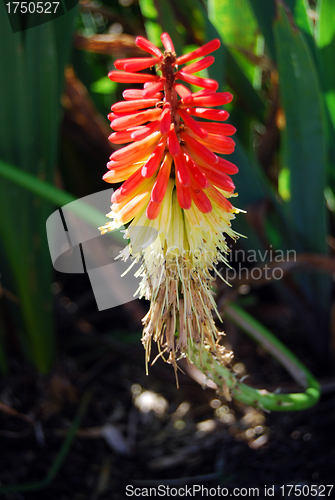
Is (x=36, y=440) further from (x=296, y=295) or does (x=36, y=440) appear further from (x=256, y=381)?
(x=296, y=295)

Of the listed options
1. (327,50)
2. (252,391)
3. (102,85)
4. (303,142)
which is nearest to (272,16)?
(327,50)

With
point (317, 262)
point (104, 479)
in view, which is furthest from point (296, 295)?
point (104, 479)

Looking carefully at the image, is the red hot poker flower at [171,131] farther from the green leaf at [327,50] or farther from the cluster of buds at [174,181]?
the green leaf at [327,50]

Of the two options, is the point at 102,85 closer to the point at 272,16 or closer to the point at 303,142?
the point at 272,16

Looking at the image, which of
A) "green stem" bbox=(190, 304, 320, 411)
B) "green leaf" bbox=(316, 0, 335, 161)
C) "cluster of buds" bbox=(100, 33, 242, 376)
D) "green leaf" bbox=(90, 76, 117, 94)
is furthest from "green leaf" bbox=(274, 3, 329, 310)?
"green leaf" bbox=(90, 76, 117, 94)

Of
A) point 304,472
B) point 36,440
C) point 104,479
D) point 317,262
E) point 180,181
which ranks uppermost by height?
point 180,181

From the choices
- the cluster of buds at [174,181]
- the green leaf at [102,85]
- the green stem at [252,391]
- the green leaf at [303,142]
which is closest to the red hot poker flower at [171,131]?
the cluster of buds at [174,181]

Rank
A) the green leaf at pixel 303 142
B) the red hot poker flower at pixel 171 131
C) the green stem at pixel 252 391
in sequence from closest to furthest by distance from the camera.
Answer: the red hot poker flower at pixel 171 131, the green stem at pixel 252 391, the green leaf at pixel 303 142

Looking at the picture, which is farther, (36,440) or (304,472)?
(36,440)
